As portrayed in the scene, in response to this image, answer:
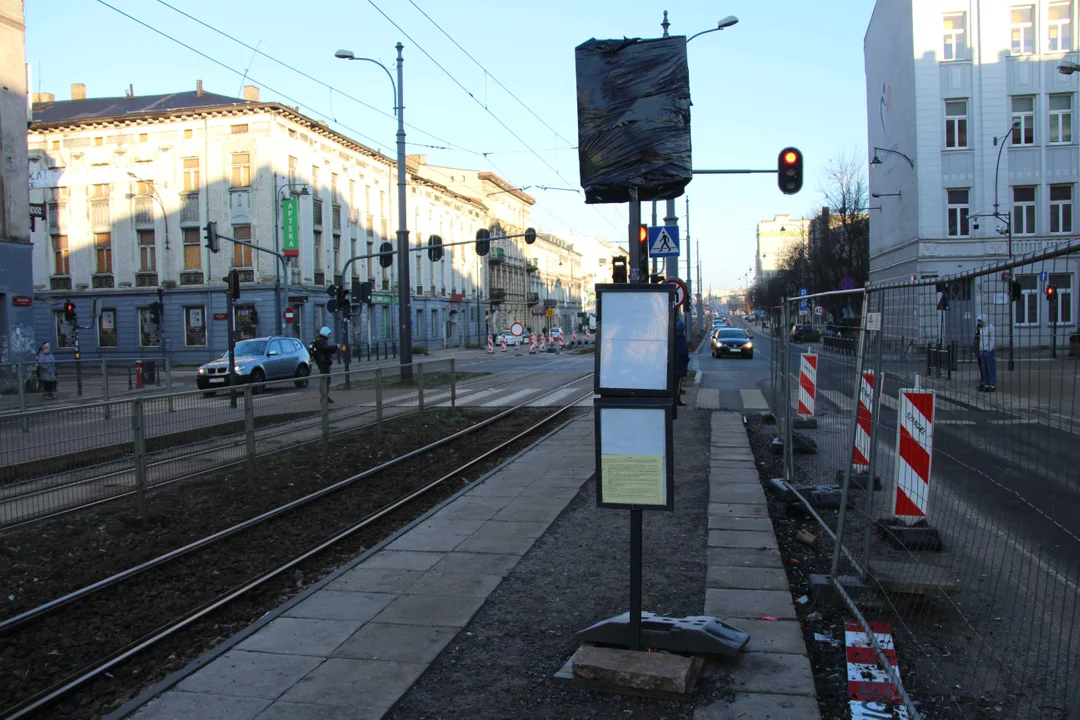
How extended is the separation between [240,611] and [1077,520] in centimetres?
477

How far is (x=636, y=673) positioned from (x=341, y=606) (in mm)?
2138

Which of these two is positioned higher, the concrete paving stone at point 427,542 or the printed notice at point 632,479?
the printed notice at point 632,479

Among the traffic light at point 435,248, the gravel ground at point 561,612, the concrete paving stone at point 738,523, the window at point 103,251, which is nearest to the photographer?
the gravel ground at point 561,612

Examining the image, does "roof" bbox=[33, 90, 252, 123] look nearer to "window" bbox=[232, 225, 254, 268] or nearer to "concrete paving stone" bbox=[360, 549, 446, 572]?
"window" bbox=[232, 225, 254, 268]

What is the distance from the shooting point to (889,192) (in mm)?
43094

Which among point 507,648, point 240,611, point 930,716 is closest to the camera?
point 930,716

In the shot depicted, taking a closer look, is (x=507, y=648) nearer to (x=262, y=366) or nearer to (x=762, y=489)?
(x=762, y=489)

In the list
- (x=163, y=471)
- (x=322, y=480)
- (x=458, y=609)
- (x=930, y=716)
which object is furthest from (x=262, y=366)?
(x=930, y=716)

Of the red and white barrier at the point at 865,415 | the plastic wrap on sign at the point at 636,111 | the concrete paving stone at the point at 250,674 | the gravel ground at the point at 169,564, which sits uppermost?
the plastic wrap on sign at the point at 636,111

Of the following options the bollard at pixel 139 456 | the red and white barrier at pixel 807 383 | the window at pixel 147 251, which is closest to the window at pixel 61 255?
the window at pixel 147 251

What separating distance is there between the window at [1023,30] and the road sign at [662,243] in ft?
96.2

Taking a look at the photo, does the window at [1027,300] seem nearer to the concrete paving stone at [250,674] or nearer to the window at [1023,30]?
the concrete paving stone at [250,674]

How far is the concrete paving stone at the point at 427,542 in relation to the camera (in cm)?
666

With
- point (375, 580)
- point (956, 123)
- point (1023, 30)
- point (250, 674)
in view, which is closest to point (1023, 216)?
point (956, 123)
